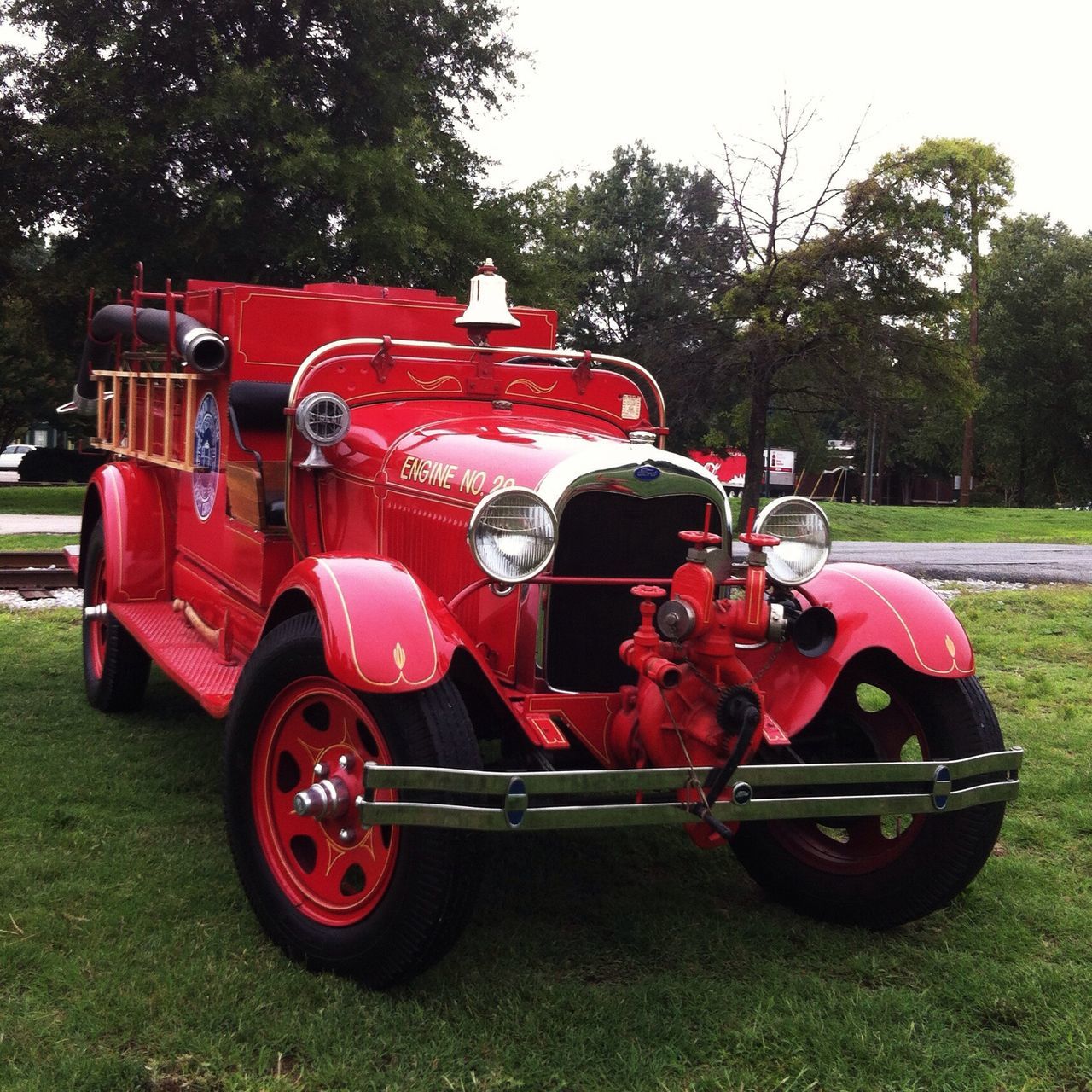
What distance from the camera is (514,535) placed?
3.14 m

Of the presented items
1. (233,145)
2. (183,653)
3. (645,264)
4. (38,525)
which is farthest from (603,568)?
(645,264)

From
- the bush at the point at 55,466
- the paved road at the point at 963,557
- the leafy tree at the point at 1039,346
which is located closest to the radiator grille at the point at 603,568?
the paved road at the point at 963,557

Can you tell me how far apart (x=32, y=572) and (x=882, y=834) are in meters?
8.44

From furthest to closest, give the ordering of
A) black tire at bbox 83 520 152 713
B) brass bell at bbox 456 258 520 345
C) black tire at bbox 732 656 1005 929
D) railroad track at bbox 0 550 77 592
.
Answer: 1. railroad track at bbox 0 550 77 592
2. black tire at bbox 83 520 152 713
3. brass bell at bbox 456 258 520 345
4. black tire at bbox 732 656 1005 929

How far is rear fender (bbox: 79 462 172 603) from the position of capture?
5770 millimetres

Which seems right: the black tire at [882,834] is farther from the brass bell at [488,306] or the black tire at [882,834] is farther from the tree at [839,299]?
the tree at [839,299]

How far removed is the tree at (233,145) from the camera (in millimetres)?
16734

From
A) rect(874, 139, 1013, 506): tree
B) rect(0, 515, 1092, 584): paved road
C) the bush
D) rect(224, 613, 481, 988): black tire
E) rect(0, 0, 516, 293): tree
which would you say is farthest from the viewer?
the bush

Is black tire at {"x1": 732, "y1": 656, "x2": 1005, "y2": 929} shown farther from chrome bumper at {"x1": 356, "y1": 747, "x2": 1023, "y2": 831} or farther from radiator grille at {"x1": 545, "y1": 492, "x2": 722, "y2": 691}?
radiator grille at {"x1": 545, "y1": 492, "x2": 722, "y2": 691}

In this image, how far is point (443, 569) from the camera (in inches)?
149

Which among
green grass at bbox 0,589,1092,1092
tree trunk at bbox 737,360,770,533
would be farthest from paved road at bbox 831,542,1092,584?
green grass at bbox 0,589,1092,1092

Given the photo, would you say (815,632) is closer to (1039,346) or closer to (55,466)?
(55,466)

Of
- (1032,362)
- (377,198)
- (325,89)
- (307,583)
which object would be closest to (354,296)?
(307,583)

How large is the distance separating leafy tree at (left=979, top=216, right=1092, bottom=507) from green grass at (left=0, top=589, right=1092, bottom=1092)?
37.6 meters
